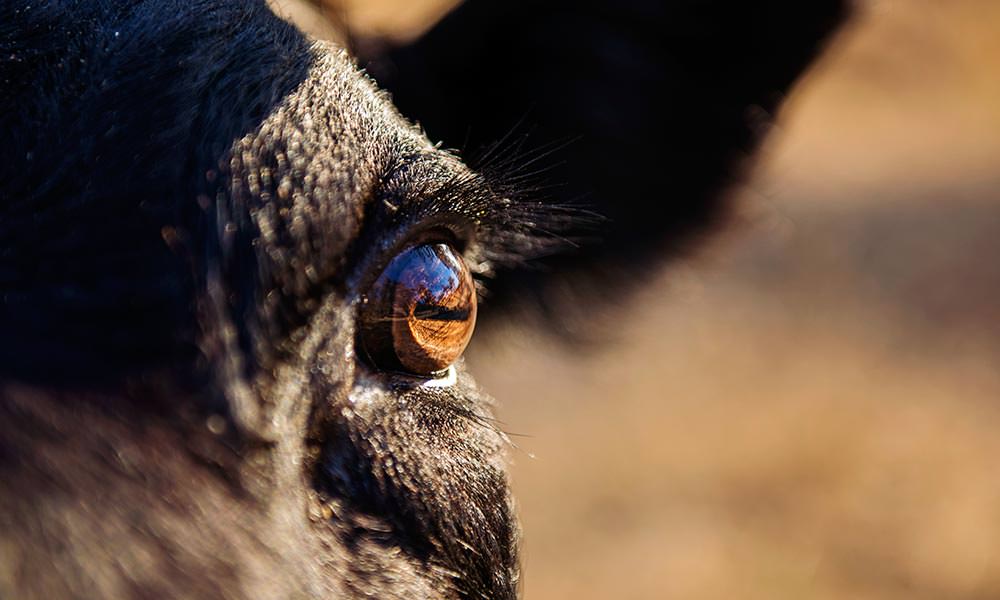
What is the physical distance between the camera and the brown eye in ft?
6.21

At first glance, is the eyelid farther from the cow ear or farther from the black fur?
the cow ear

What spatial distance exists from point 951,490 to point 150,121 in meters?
6.31

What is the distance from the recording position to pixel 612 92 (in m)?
2.91

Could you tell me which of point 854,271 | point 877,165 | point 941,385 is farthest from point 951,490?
point 877,165

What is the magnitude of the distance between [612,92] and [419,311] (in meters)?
1.18

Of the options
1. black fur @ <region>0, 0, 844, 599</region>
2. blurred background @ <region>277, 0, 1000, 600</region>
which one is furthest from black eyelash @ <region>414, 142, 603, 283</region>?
blurred background @ <region>277, 0, 1000, 600</region>

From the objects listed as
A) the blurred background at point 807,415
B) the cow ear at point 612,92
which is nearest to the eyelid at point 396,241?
the cow ear at point 612,92

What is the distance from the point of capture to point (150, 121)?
5.63ft

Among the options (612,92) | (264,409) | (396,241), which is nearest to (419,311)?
(396,241)

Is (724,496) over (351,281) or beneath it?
over

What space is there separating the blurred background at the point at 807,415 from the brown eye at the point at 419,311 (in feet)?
9.46

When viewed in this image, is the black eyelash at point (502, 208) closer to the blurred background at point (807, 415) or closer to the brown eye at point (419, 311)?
the brown eye at point (419, 311)

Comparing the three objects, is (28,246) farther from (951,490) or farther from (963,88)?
(963,88)

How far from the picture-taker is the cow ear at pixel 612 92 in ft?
8.98
